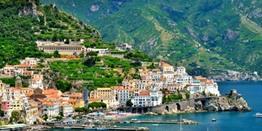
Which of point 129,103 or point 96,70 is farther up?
point 96,70

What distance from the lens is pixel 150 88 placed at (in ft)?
475

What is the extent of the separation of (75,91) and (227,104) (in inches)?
1023

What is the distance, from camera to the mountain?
494 feet

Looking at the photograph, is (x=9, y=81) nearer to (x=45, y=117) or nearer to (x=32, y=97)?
(x=32, y=97)

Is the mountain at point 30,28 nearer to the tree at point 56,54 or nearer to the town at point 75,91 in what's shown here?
the tree at point 56,54

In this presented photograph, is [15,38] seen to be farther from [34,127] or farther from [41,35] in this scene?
[34,127]

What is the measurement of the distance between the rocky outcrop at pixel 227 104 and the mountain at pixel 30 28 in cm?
2881

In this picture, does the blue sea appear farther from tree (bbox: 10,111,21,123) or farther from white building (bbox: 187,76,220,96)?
tree (bbox: 10,111,21,123)

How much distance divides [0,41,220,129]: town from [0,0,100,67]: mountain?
309cm

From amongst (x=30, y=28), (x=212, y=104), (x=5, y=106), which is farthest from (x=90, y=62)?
(x=5, y=106)

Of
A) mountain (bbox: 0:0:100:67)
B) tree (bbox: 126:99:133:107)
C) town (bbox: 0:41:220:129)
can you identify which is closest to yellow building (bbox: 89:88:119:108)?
town (bbox: 0:41:220:129)

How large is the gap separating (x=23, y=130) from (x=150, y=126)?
58.9ft

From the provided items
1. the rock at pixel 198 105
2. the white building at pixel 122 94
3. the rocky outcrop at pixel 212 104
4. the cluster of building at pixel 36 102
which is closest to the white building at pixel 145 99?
the white building at pixel 122 94

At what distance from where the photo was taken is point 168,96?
14375 cm
